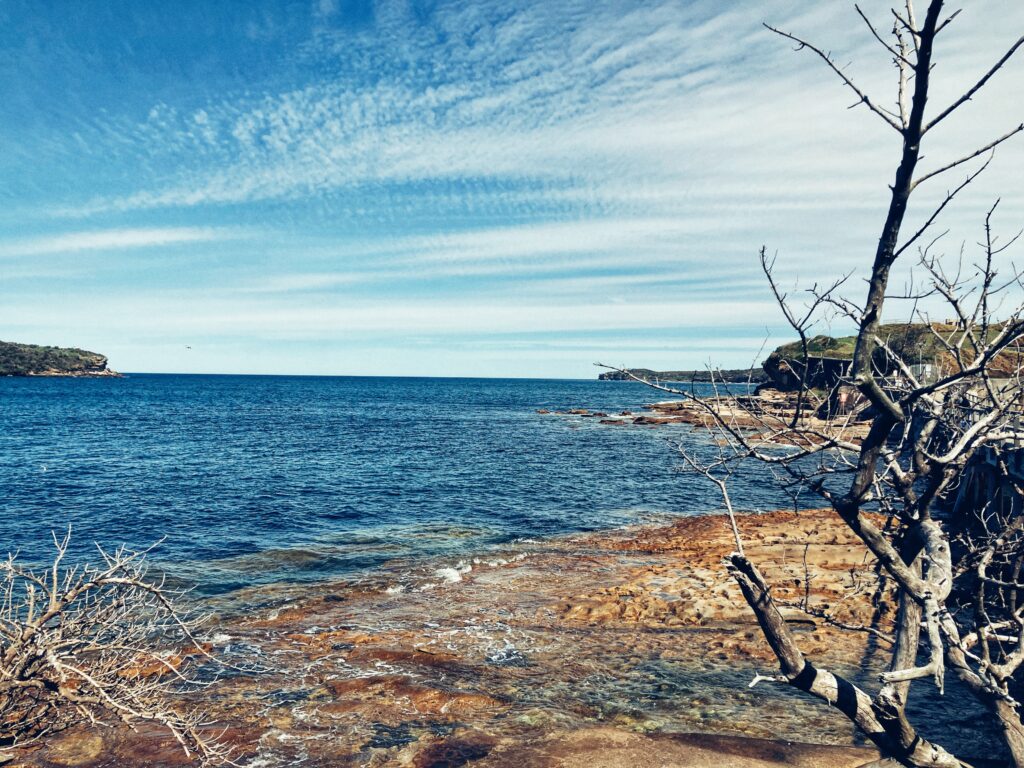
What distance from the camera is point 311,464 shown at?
1709 inches

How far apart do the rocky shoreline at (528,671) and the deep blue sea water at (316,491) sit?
12.0ft

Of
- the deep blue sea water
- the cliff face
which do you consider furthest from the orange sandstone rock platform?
the deep blue sea water

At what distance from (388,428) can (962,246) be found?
225 ft

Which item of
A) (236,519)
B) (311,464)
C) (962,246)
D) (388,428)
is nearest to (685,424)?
(388,428)

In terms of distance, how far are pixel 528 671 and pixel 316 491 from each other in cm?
2404

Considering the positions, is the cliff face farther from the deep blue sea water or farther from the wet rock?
the deep blue sea water

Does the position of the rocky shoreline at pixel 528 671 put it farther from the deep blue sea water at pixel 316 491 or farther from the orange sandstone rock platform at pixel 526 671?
the deep blue sea water at pixel 316 491

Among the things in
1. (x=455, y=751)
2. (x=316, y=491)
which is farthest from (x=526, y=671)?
(x=316, y=491)

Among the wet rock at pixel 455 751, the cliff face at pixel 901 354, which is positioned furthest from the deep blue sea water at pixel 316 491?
the cliff face at pixel 901 354

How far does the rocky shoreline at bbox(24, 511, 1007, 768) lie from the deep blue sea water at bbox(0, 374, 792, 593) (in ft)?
12.0

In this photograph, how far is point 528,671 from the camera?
1275 cm

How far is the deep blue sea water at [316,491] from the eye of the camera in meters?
23.2

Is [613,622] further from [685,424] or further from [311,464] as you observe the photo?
[685,424]

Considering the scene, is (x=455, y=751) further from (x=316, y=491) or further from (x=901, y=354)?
(x=316, y=491)
